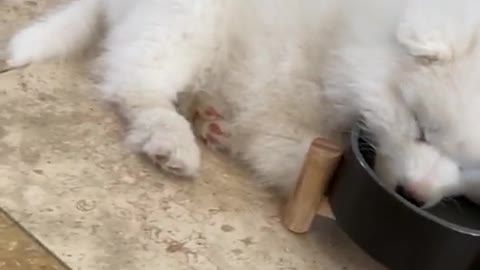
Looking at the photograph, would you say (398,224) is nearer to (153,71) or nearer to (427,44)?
(427,44)

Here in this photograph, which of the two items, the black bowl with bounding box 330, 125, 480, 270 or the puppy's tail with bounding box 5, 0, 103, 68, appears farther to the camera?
the puppy's tail with bounding box 5, 0, 103, 68

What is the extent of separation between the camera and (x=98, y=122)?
220 cm

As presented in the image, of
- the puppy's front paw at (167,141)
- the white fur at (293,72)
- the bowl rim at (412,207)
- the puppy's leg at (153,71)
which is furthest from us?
the puppy's leg at (153,71)

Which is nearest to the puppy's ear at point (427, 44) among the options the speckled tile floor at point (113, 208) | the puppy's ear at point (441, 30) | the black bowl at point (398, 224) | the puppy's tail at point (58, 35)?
the puppy's ear at point (441, 30)

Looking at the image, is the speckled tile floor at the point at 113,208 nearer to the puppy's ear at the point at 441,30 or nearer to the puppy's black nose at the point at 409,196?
the puppy's black nose at the point at 409,196

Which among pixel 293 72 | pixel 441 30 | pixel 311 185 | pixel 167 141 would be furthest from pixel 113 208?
pixel 441 30

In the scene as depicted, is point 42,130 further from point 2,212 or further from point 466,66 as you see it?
point 466,66

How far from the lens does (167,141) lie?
207 centimetres

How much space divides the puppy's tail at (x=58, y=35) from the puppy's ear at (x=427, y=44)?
99cm


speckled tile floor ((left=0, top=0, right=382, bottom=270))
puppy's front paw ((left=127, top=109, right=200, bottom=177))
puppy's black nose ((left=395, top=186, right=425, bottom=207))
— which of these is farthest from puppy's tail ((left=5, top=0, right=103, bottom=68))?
puppy's black nose ((left=395, top=186, right=425, bottom=207))

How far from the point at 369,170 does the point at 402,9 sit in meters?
0.39

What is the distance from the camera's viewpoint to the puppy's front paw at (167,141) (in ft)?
6.73

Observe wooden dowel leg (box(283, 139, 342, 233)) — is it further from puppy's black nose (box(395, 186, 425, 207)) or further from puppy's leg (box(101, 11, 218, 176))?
puppy's leg (box(101, 11, 218, 176))

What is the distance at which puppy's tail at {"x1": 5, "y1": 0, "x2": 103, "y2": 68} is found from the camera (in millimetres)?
2326
